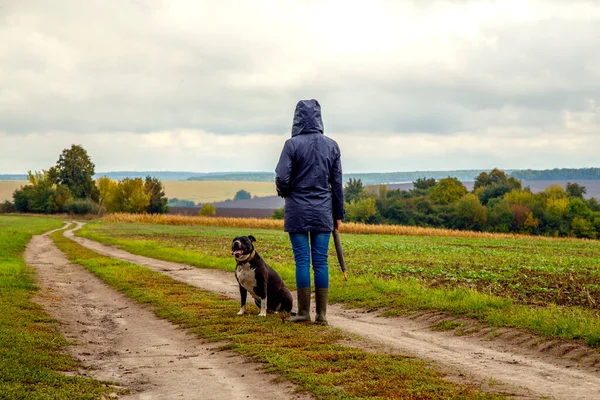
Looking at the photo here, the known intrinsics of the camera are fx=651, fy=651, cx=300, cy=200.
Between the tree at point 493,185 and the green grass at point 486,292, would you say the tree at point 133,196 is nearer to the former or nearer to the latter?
the tree at point 493,185

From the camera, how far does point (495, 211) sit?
98.0m

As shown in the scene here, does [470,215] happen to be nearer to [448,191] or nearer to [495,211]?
[495,211]

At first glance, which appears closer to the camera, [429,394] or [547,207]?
[429,394]

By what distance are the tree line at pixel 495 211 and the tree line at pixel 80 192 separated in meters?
37.1

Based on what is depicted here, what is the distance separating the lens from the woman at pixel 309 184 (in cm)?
938

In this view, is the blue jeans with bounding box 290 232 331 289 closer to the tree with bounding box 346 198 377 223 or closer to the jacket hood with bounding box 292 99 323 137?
the jacket hood with bounding box 292 99 323 137

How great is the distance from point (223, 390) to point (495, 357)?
3412 mm

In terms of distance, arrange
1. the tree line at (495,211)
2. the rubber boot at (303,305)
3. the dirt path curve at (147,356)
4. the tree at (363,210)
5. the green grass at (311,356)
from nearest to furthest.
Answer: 1. the green grass at (311,356)
2. the dirt path curve at (147,356)
3. the rubber boot at (303,305)
4. the tree line at (495,211)
5. the tree at (363,210)

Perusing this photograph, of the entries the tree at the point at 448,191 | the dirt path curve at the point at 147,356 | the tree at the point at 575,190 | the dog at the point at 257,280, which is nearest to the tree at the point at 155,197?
the tree at the point at 448,191

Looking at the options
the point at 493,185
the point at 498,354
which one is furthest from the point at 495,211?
the point at 498,354

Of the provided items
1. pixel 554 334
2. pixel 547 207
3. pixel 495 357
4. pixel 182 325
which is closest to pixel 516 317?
pixel 554 334

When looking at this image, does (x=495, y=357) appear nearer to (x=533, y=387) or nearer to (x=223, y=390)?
(x=533, y=387)

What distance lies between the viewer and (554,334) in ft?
28.8

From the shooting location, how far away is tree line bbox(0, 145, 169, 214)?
372 feet
